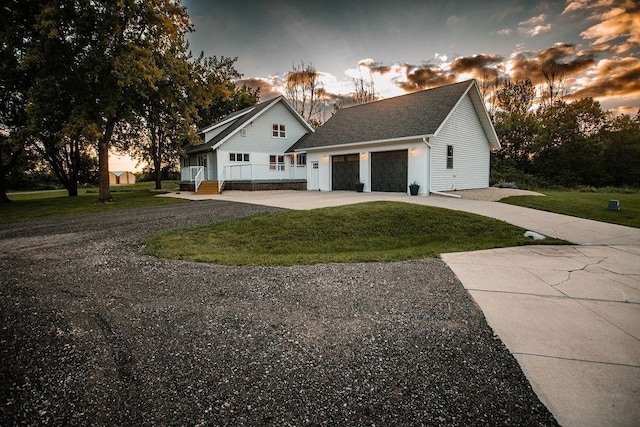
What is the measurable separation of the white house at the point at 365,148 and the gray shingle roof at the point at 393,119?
0.24ft

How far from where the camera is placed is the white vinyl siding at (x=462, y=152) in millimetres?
16828

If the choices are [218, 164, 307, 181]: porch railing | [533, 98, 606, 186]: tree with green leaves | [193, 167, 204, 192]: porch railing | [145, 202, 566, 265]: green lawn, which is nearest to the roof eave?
[218, 164, 307, 181]: porch railing

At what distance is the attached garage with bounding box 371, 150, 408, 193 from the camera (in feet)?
56.9

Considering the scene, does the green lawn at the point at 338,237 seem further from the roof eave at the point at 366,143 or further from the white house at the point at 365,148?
the white house at the point at 365,148

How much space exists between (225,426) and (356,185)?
17669mm

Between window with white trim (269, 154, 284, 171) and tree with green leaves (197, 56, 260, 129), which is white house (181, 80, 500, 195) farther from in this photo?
tree with green leaves (197, 56, 260, 129)

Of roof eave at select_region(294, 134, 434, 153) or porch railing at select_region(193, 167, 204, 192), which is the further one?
porch railing at select_region(193, 167, 204, 192)

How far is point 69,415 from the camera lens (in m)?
2.07

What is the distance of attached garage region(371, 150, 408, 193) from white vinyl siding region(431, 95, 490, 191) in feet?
5.25

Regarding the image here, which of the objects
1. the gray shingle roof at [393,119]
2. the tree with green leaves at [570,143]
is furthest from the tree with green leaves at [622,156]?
the gray shingle roof at [393,119]

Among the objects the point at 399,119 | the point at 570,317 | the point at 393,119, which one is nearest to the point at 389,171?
the point at 399,119

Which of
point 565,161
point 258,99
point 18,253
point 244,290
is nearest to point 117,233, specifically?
point 18,253

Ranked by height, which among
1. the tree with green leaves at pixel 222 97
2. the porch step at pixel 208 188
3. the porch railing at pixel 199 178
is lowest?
the porch step at pixel 208 188

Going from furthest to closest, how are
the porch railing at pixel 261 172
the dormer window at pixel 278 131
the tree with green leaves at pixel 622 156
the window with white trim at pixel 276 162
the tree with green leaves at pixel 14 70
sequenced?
the tree with green leaves at pixel 622 156 → the dormer window at pixel 278 131 → the window with white trim at pixel 276 162 → the porch railing at pixel 261 172 → the tree with green leaves at pixel 14 70
